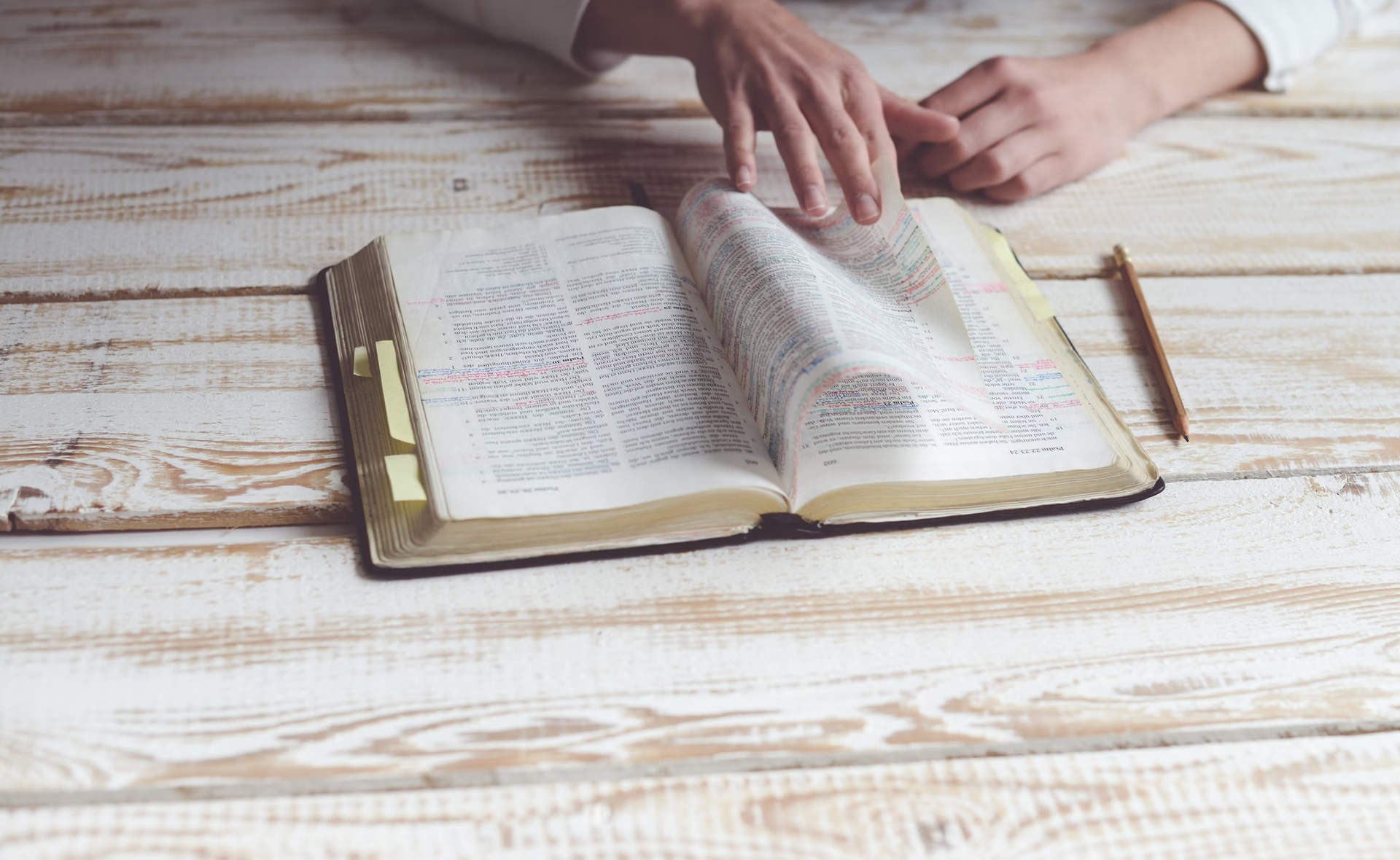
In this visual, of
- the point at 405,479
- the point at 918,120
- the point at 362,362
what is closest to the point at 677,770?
the point at 405,479

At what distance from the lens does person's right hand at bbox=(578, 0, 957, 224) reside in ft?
2.41

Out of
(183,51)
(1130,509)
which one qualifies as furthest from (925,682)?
(183,51)

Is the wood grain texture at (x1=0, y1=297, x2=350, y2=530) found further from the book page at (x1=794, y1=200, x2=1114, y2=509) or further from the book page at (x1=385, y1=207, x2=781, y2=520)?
the book page at (x1=794, y1=200, x2=1114, y2=509)

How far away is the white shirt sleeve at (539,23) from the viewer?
0.90 meters

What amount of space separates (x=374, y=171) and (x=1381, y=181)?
2.84ft

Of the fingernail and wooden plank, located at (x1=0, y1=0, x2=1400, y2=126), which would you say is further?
wooden plank, located at (x1=0, y1=0, x2=1400, y2=126)

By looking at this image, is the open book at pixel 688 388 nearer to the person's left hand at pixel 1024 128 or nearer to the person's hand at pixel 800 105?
the person's hand at pixel 800 105

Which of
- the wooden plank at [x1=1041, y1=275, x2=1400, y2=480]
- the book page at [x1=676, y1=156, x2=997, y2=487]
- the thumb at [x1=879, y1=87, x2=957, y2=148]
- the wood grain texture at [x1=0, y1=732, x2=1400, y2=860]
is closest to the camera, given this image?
the wood grain texture at [x1=0, y1=732, x2=1400, y2=860]

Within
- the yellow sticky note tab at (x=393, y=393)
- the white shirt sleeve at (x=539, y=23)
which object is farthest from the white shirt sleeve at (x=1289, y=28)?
the yellow sticky note tab at (x=393, y=393)

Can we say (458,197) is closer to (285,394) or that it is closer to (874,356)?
(285,394)

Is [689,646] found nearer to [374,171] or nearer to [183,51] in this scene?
[374,171]

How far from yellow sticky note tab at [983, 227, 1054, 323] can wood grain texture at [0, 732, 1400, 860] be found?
12.6 inches

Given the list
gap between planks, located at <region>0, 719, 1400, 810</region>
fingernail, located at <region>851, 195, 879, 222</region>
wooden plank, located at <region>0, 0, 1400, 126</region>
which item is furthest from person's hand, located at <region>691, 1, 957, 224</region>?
gap between planks, located at <region>0, 719, 1400, 810</region>

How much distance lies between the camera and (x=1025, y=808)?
1.65ft
